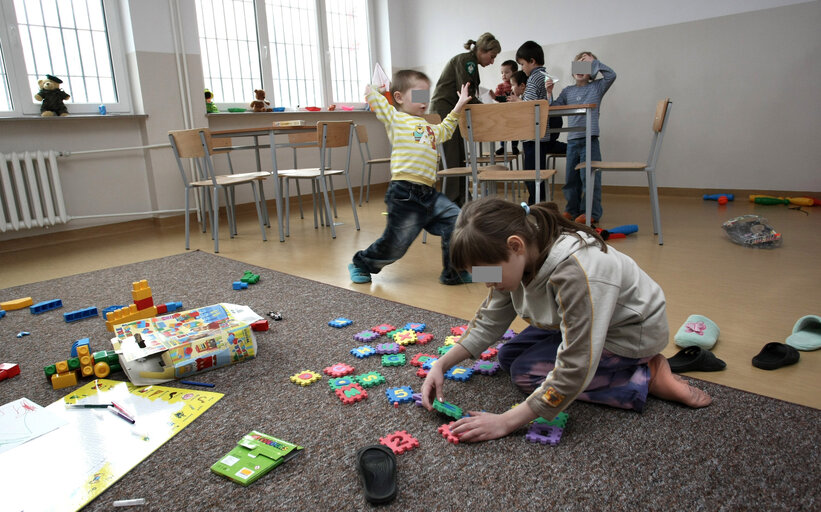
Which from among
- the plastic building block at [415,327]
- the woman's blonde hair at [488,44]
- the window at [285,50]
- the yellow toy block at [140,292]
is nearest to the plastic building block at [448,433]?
the plastic building block at [415,327]

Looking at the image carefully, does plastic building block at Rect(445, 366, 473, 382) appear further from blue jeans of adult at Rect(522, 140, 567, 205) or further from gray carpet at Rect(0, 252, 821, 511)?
blue jeans of adult at Rect(522, 140, 567, 205)

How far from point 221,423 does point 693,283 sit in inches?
75.8

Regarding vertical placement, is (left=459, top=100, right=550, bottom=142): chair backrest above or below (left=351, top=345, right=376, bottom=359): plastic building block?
above

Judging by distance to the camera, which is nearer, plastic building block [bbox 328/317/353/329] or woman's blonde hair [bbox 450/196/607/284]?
woman's blonde hair [bbox 450/196/607/284]

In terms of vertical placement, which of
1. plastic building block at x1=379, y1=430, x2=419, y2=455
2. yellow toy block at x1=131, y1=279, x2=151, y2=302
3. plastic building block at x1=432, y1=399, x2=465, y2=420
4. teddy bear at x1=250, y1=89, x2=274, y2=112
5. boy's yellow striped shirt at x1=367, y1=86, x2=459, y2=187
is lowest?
plastic building block at x1=379, y1=430, x2=419, y2=455

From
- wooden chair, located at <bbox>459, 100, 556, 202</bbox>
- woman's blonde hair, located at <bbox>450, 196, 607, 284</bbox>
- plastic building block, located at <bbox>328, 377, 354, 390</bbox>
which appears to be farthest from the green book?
wooden chair, located at <bbox>459, 100, 556, 202</bbox>

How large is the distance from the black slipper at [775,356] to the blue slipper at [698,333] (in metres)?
0.13

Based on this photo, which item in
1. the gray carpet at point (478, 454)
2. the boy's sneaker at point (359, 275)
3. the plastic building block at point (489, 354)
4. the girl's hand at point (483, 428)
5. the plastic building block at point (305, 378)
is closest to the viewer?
the gray carpet at point (478, 454)

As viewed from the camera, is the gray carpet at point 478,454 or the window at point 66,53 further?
the window at point 66,53

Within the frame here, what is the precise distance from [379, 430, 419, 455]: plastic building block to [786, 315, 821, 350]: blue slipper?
3.93ft

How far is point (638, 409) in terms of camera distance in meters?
1.25

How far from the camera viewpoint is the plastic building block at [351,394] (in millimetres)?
1361

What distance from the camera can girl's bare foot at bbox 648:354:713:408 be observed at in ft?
4.11

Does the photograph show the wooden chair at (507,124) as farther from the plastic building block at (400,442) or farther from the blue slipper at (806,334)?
the plastic building block at (400,442)
